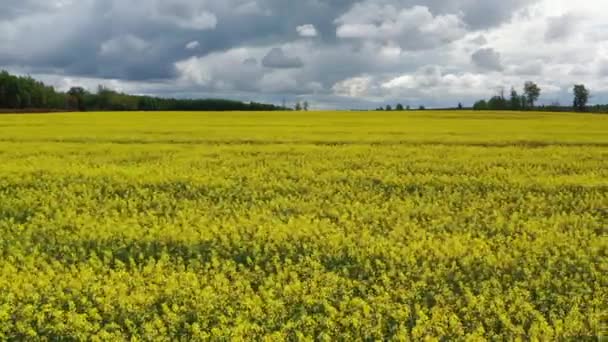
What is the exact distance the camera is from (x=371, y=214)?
11539mm

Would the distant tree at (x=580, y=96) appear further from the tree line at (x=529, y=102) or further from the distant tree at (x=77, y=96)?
the distant tree at (x=77, y=96)

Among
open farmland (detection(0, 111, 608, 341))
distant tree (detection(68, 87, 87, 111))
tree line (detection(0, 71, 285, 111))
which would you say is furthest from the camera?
distant tree (detection(68, 87, 87, 111))

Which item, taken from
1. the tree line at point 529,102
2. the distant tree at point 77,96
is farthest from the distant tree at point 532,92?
the distant tree at point 77,96

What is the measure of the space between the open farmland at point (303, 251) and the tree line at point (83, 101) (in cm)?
8471

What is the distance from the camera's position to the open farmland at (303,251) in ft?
22.3

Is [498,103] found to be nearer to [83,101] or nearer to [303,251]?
[83,101]

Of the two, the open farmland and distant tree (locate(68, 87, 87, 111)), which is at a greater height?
distant tree (locate(68, 87, 87, 111))

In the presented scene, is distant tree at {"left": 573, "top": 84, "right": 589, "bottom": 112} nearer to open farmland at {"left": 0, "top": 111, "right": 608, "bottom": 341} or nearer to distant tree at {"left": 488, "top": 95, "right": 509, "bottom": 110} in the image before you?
distant tree at {"left": 488, "top": 95, "right": 509, "bottom": 110}

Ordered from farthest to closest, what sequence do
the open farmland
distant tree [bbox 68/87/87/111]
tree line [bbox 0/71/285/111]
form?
distant tree [bbox 68/87/87/111] → tree line [bbox 0/71/285/111] → the open farmland

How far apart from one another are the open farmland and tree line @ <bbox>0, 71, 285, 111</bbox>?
84707mm

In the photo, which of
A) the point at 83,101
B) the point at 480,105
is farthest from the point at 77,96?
the point at 480,105

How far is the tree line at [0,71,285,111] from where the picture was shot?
327ft

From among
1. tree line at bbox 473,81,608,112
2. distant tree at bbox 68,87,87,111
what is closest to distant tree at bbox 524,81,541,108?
tree line at bbox 473,81,608,112

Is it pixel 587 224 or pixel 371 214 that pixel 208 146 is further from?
pixel 587 224
